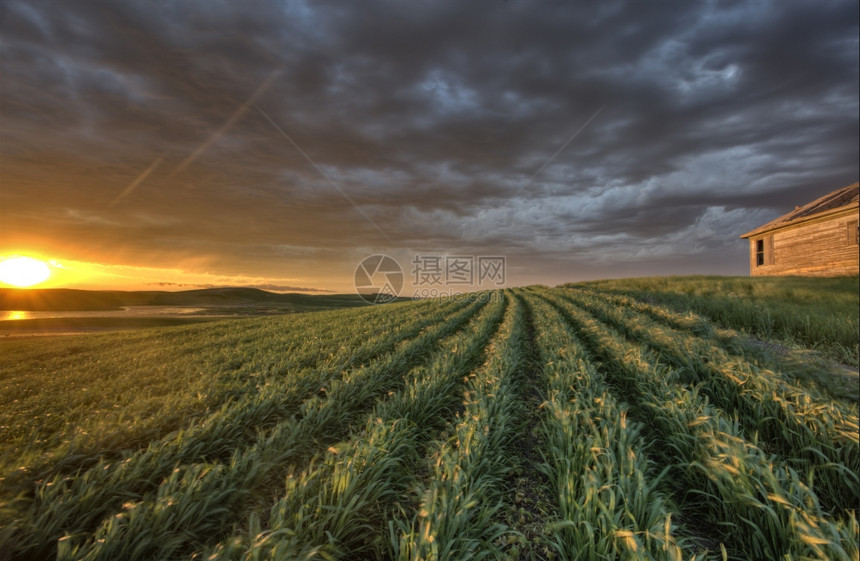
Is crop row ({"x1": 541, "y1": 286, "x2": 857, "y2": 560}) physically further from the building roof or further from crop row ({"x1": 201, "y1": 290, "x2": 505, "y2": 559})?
the building roof

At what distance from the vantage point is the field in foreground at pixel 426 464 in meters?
2.56

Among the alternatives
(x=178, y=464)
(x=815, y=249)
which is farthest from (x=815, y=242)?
(x=178, y=464)

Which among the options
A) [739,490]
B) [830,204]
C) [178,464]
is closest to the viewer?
[739,490]

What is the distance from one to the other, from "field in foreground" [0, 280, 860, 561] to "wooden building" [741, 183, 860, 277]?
1901 centimetres

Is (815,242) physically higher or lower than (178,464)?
higher

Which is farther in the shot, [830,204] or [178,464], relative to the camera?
[830,204]

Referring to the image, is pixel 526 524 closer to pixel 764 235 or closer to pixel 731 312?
pixel 731 312

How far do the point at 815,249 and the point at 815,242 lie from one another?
471 mm

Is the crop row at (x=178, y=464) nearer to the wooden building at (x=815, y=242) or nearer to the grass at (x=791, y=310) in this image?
the grass at (x=791, y=310)

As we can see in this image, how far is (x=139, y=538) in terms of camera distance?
255 centimetres

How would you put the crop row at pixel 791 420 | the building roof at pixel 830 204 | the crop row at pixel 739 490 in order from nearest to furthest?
the crop row at pixel 739 490 → the crop row at pixel 791 420 → the building roof at pixel 830 204

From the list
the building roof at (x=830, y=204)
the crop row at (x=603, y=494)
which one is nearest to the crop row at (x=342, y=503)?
the crop row at (x=603, y=494)

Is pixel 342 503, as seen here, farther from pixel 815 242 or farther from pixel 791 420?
pixel 815 242

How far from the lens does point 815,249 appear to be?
20.1 metres
